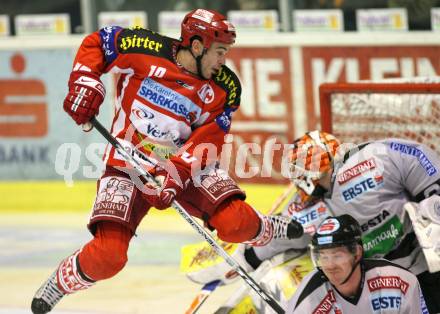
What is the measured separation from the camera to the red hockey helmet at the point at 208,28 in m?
5.25

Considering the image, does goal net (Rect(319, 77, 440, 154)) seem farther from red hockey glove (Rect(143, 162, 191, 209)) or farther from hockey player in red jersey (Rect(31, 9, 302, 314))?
red hockey glove (Rect(143, 162, 191, 209))

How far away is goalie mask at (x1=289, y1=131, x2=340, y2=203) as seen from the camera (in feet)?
17.6

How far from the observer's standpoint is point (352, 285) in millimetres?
4270

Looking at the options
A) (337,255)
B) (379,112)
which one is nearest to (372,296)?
(337,255)

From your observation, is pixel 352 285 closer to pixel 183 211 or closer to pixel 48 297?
pixel 183 211

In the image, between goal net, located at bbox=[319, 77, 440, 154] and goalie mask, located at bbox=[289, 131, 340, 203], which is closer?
goalie mask, located at bbox=[289, 131, 340, 203]

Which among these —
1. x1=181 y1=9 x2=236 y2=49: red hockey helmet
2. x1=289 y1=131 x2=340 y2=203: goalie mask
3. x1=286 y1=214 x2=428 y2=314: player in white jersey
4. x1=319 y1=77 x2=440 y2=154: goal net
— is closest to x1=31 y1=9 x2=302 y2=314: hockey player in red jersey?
x1=181 y1=9 x2=236 y2=49: red hockey helmet

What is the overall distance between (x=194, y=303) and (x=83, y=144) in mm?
3440

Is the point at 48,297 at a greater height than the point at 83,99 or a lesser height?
lesser

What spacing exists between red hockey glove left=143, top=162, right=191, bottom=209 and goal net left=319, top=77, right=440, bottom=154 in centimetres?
105

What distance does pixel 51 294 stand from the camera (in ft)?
17.5

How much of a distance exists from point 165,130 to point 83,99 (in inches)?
18.0

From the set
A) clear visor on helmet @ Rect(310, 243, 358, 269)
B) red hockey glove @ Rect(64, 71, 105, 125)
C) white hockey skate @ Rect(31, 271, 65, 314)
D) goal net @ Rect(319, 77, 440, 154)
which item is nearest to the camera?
clear visor on helmet @ Rect(310, 243, 358, 269)

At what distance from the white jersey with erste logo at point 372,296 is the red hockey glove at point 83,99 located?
134 cm
